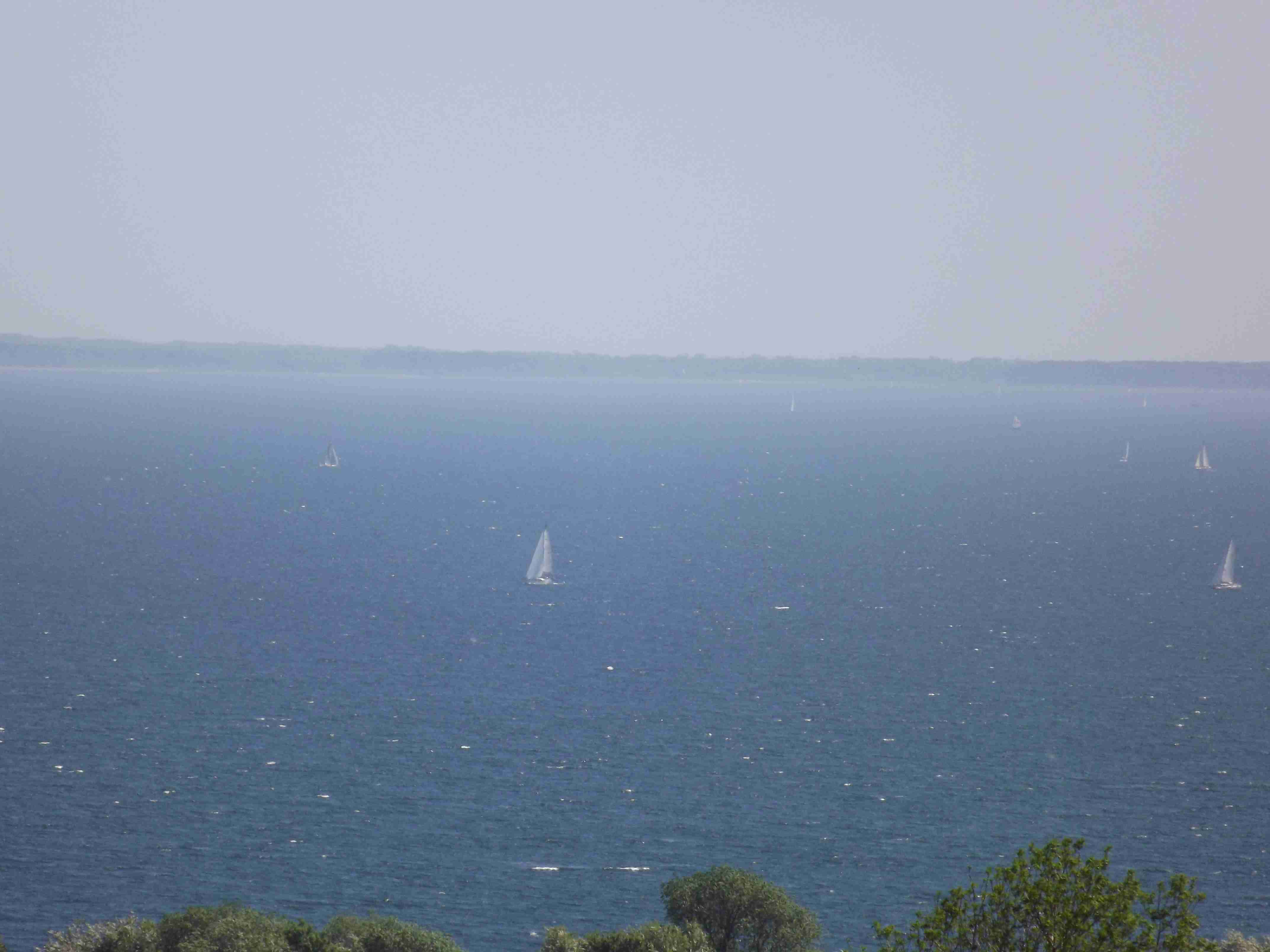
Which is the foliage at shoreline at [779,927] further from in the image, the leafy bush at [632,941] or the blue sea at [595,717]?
the blue sea at [595,717]

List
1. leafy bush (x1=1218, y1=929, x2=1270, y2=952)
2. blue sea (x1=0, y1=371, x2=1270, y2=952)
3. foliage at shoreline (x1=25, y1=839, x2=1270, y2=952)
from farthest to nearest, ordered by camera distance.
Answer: blue sea (x1=0, y1=371, x2=1270, y2=952)
leafy bush (x1=1218, y1=929, x2=1270, y2=952)
foliage at shoreline (x1=25, y1=839, x2=1270, y2=952)

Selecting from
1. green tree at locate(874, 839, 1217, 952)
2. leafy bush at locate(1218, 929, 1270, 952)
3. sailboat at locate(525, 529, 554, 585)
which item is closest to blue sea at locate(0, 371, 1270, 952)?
sailboat at locate(525, 529, 554, 585)

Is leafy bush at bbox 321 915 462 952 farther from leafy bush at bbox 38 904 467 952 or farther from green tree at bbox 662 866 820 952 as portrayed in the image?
green tree at bbox 662 866 820 952

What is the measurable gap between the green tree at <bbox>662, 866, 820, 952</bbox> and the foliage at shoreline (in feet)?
0.08

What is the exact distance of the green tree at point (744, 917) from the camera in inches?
1158

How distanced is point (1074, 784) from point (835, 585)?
40.3 meters

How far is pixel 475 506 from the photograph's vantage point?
126750 mm


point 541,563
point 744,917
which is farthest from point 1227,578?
point 744,917

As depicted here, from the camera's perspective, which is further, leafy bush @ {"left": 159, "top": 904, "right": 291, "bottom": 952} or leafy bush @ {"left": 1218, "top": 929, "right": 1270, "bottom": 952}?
leafy bush @ {"left": 1218, "top": 929, "right": 1270, "bottom": 952}

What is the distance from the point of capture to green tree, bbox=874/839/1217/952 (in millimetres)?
17609

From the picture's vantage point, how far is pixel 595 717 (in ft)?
176

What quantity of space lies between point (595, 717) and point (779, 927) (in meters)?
24.6

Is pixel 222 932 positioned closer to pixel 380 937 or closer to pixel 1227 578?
pixel 380 937

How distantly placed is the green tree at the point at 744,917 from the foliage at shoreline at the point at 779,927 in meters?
0.02
